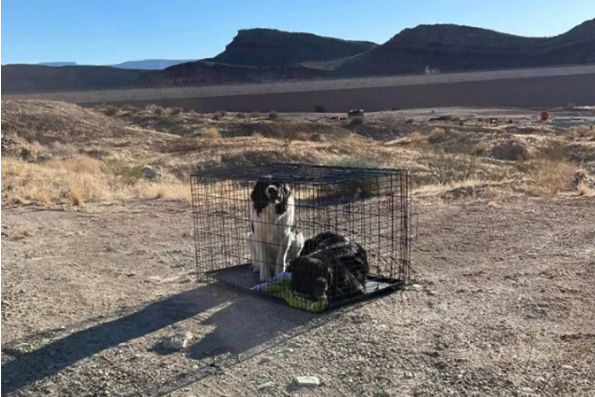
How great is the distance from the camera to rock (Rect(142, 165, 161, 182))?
23.8 metres

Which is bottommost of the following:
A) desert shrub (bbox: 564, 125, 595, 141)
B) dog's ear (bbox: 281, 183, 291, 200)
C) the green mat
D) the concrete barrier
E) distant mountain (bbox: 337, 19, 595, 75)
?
desert shrub (bbox: 564, 125, 595, 141)

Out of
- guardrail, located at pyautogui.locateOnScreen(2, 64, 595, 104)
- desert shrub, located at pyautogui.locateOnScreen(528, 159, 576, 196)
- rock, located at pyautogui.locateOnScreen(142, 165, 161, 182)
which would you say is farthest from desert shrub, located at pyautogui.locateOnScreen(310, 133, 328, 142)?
guardrail, located at pyautogui.locateOnScreen(2, 64, 595, 104)

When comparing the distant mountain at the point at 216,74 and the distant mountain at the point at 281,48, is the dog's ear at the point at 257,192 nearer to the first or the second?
the distant mountain at the point at 216,74

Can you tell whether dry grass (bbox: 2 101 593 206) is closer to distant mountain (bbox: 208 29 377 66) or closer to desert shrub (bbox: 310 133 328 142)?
desert shrub (bbox: 310 133 328 142)

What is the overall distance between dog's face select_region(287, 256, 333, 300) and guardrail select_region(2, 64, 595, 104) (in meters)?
71.1

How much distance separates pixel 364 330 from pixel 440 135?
113 ft

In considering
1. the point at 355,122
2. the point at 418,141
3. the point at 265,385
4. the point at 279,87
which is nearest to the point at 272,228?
the point at 265,385

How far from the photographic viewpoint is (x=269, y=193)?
8.21 meters

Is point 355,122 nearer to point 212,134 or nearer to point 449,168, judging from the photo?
point 212,134

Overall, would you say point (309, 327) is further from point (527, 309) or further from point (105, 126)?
point (105, 126)

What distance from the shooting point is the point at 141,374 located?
5891 millimetres

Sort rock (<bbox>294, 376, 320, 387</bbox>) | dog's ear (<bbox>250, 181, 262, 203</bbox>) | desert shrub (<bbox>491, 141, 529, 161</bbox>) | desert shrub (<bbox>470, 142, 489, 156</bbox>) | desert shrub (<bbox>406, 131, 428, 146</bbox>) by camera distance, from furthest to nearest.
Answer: desert shrub (<bbox>406, 131, 428, 146</bbox>)
desert shrub (<bbox>470, 142, 489, 156</bbox>)
desert shrub (<bbox>491, 141, 529, 161</bbox>)
dog's ear (<bbox>250, 181, 262, 203</bbox>)
rock (<bbox>294, 376, 320, 387</bbox>)

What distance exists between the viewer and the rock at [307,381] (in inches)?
219

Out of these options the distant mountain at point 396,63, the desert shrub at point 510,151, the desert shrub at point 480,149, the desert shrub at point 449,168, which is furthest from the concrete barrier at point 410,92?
the desert shrub at point 449,168
